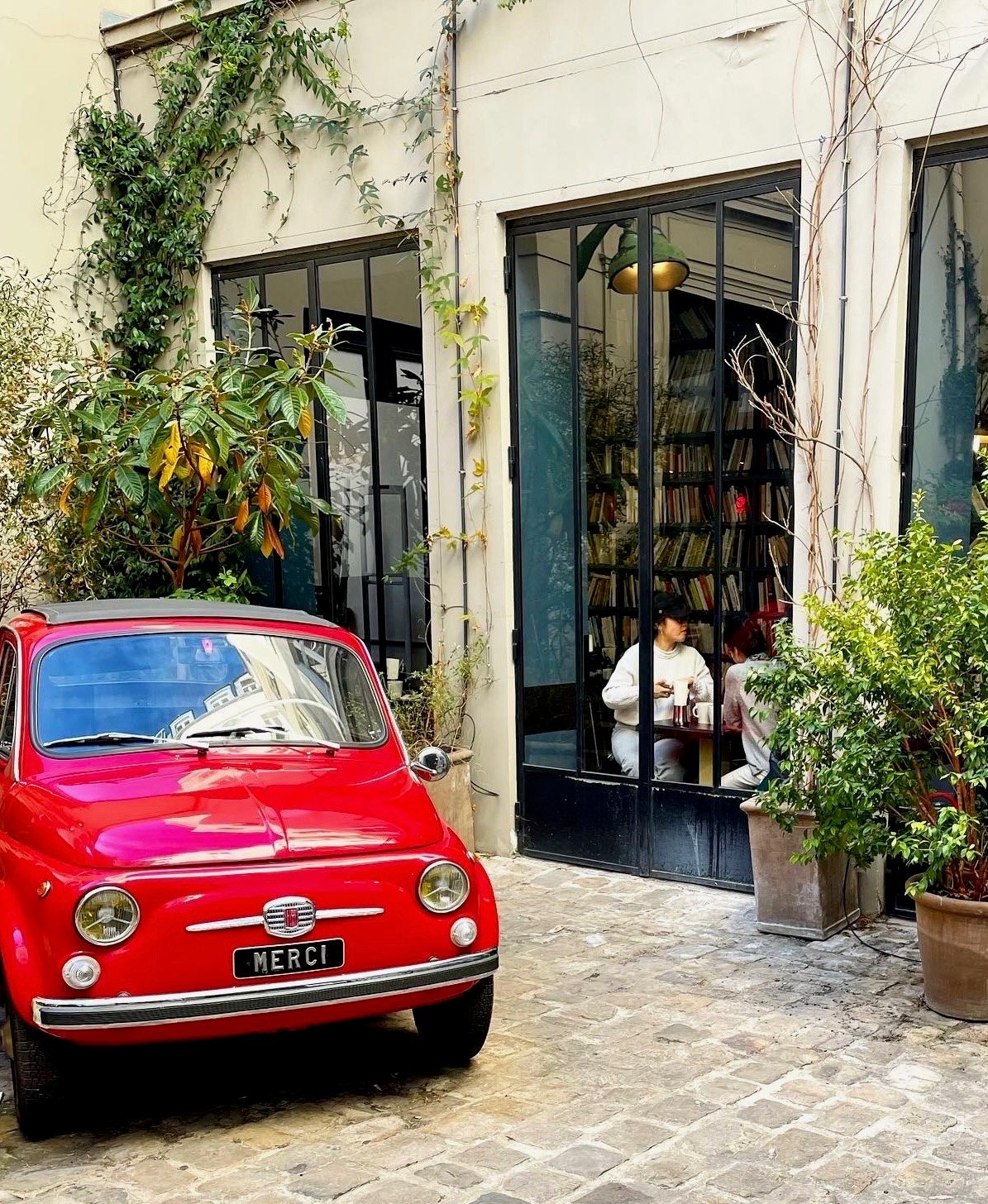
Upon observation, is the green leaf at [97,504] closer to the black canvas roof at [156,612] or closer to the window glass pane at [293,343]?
the black canvas roof at [156,612]

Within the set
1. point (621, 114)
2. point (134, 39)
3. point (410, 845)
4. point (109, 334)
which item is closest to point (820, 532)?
point (621, 114)

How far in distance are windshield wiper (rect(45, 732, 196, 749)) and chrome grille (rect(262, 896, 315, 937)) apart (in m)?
0.98

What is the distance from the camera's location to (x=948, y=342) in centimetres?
697

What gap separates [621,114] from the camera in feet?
25.8

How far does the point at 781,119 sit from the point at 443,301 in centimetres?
253

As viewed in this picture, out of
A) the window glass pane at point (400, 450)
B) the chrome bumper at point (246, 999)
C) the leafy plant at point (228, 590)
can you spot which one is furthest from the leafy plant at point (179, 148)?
the chrome bumper at point (246, 999)

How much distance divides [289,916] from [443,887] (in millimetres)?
623

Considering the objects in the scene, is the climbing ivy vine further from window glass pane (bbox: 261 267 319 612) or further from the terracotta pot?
the terracotta pot

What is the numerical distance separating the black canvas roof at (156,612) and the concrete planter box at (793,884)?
2633mm

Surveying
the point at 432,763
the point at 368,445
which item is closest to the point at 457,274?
the point at 368,445

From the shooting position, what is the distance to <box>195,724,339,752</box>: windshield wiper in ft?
17.5

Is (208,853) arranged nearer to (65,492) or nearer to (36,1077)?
(36,1077)

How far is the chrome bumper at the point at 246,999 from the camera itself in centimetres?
420

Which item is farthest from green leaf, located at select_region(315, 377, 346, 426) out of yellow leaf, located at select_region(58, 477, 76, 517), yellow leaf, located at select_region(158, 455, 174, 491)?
yellow leaf, located at select_region(58, 477, 76, 517)
